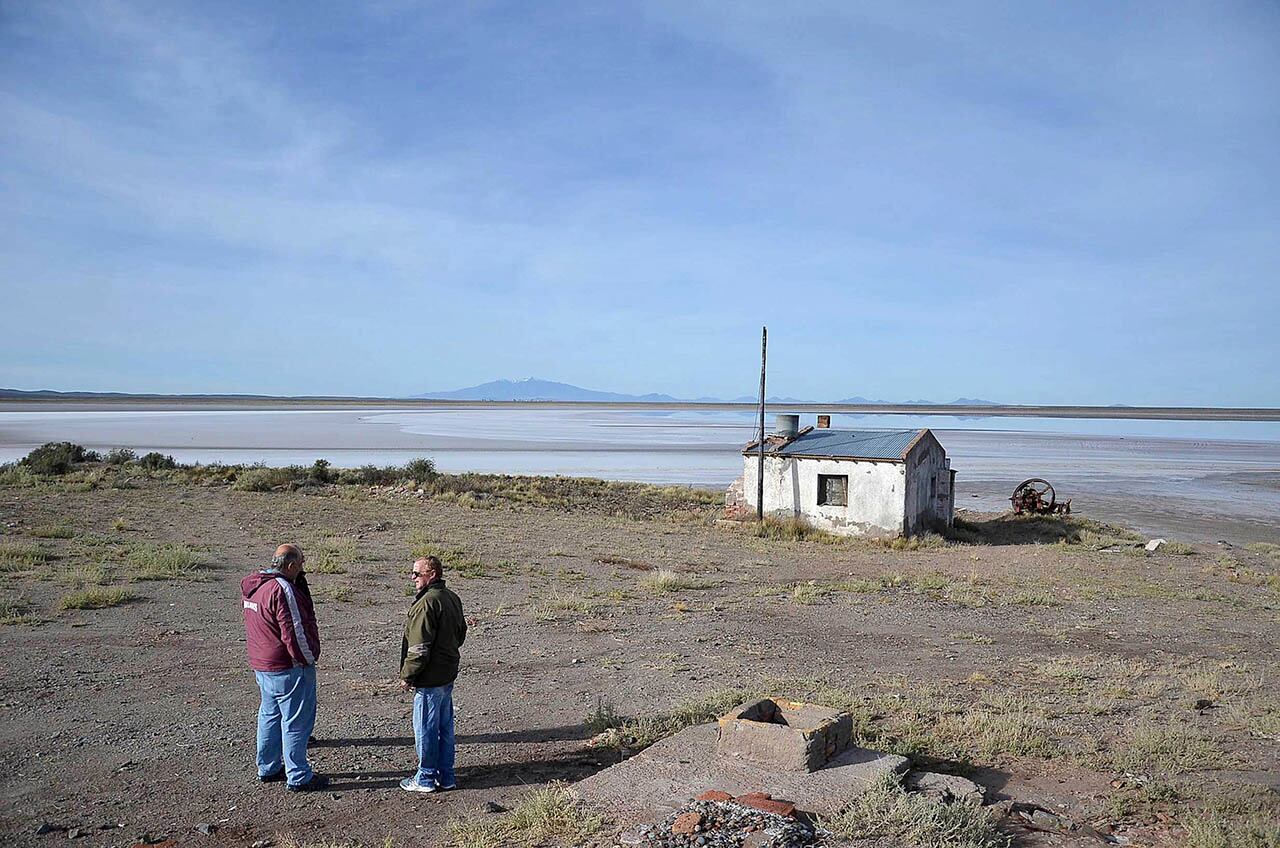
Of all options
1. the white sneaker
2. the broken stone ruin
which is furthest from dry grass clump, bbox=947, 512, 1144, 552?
the white sneaker

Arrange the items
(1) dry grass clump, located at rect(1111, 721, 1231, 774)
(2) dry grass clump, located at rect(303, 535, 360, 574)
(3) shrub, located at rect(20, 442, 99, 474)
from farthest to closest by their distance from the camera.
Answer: (3) shrub, located at rect(20, 442, 99, 474) → (2) dry grass clump, located at rect(303, 535, 360, 574) → (1) dry grass clump, located at rect(1111, 721, 1231, 774)

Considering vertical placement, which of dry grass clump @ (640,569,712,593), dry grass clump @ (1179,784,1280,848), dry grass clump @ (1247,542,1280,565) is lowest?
dry grass clump @ (1247,542,1280,565)

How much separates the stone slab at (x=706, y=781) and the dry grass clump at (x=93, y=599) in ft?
30.5

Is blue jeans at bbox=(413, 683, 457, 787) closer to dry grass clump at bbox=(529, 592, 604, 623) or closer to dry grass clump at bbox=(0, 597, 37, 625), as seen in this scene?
dry grass clump at bbox=(529, 592, 604, 623)

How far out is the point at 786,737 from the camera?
670 centimetres

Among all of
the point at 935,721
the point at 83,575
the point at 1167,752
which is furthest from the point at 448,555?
the point at 1167,752

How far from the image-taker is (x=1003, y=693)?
9.52 meters

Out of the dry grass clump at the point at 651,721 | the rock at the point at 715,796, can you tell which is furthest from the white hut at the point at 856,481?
the rock at the point at 715,796

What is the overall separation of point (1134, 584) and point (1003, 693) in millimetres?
10041

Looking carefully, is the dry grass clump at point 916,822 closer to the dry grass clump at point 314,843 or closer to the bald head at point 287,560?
the dry grass clump at point 314,843

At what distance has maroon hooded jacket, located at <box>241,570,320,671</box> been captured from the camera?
6.47m

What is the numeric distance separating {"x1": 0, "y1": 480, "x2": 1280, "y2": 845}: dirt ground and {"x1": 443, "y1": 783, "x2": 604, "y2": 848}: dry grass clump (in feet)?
1.16

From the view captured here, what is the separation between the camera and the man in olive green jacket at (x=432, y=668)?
6539 mm

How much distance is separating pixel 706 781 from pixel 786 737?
670mm
